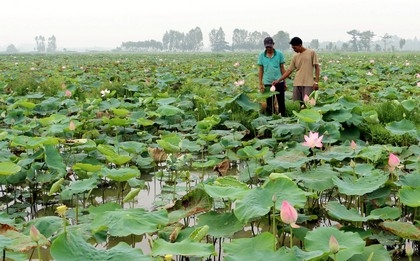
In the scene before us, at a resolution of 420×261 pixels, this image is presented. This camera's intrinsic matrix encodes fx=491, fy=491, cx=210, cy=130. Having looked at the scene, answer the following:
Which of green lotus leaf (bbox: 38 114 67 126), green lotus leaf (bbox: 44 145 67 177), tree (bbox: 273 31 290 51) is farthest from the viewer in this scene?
tree (bbox: 273 31 290 51)

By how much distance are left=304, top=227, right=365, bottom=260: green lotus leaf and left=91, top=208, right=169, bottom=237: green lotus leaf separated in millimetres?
585

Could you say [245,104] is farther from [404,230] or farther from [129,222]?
[129,222]

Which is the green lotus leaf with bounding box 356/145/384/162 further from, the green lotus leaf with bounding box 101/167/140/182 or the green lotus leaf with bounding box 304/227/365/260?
the green lotus leaf with bounding box 101/167/140/182

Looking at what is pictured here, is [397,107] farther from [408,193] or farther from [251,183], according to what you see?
[408,193]

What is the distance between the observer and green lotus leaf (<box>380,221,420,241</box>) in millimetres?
1971

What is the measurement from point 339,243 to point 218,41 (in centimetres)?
10851

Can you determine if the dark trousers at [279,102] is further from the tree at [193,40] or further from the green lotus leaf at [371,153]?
the tree at [193,40]

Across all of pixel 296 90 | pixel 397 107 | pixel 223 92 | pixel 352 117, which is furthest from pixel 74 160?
pixel 223 92

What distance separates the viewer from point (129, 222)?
6.32 feet

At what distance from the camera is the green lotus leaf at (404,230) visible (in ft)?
6.47

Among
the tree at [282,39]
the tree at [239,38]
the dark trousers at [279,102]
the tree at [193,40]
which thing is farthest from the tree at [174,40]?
the dark trousers at [279,102]

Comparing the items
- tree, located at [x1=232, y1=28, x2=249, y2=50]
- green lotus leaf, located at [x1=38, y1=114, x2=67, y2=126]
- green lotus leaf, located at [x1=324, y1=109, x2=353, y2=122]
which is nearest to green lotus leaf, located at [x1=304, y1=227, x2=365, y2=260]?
green lotus leaf, located at [x1=324, y1=109, x2=353, y2=122]

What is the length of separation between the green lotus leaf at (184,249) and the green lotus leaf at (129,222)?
0.22 metres

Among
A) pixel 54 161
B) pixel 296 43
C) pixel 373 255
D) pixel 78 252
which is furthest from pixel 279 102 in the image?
pixel 78 252
